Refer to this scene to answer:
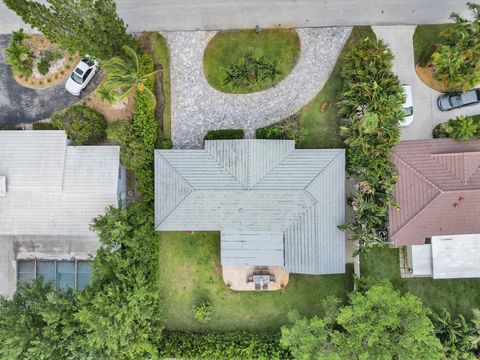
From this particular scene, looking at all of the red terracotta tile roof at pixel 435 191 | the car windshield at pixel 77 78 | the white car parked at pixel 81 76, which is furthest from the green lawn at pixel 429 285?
the car windshield at pixel 77 78

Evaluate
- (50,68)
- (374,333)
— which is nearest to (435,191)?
(374,333)

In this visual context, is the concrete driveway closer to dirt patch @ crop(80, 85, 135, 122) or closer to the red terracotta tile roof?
the red terracotta tile roof

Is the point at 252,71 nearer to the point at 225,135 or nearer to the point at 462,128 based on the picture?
the point at 225,135

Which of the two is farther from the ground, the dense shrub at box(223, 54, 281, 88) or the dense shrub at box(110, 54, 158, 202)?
the dense shrub at box(223, 54, 281, 88)

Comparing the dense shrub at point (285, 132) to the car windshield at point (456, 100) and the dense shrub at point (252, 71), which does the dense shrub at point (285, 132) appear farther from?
the car windshield at point (456, 100)

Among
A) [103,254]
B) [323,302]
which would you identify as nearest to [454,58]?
[323,302]

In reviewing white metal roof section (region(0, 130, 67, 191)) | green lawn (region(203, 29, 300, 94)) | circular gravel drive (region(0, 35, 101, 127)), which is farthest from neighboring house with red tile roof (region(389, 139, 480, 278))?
circular gravel drive (region(0, 35, 101, 127))
